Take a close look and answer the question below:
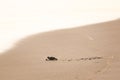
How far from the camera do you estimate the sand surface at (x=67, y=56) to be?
4832mm

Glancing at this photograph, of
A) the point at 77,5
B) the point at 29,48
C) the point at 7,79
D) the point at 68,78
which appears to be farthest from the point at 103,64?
the point at 77,5

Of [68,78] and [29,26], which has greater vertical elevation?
[29,26]

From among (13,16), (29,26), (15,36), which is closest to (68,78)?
(15,36)

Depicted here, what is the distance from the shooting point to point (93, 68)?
4941 mm

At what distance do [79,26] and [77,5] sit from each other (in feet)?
14.1

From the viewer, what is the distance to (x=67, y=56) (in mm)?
5770

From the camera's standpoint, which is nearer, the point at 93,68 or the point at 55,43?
the point at 93,68

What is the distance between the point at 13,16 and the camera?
10.9 m

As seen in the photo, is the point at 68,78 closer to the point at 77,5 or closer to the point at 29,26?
the point at 29,26

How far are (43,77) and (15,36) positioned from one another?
10.7 feet

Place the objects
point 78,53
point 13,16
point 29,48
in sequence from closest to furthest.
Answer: point 78,53
point 29,48
point 13,16

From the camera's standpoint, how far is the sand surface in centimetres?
483

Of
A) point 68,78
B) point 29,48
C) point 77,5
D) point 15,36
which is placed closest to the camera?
point 68,78

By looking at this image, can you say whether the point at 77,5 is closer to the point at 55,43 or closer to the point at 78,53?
the point at 55,43
